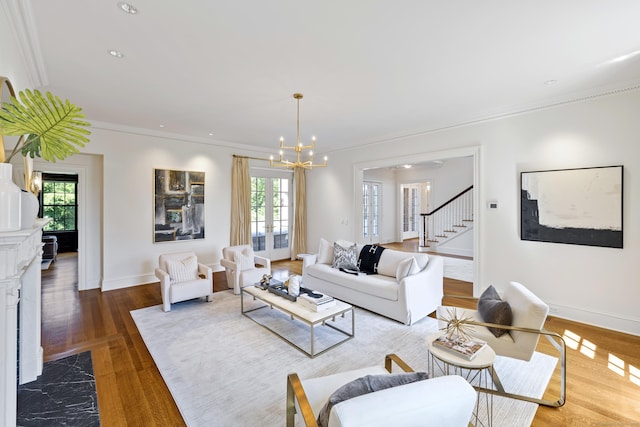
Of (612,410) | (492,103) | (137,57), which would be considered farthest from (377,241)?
(137,57)

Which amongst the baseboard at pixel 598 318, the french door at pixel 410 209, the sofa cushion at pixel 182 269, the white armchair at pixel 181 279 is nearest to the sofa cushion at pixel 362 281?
the white armchair at pixel 181 279

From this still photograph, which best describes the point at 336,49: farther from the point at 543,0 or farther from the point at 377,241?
the point at 377,241

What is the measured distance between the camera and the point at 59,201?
9.33 m

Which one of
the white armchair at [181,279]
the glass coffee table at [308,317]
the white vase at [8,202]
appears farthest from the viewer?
the white armchair at [181,279]

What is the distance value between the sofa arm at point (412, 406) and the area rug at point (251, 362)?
4.06ft

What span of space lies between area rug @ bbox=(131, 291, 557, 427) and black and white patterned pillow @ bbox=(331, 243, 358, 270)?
0.88 m

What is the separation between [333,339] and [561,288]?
3.27 meters

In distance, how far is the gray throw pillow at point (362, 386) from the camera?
49.9 inches

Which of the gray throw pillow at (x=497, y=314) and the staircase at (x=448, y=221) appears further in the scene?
A: the staircase at (x=448, y=221)

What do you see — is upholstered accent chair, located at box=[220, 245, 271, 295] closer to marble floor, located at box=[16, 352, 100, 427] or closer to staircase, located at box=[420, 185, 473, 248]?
marble floor, located at box=[16, 352, 100, 427]

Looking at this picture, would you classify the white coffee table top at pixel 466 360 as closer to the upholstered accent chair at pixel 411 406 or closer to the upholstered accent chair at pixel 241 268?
the upholstered accent chair at pixel 411 406

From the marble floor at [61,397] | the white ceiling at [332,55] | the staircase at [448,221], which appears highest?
the white ceiling at [332,55]

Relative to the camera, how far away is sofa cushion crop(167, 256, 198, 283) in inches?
170

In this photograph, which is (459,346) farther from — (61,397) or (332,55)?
(61,397)
